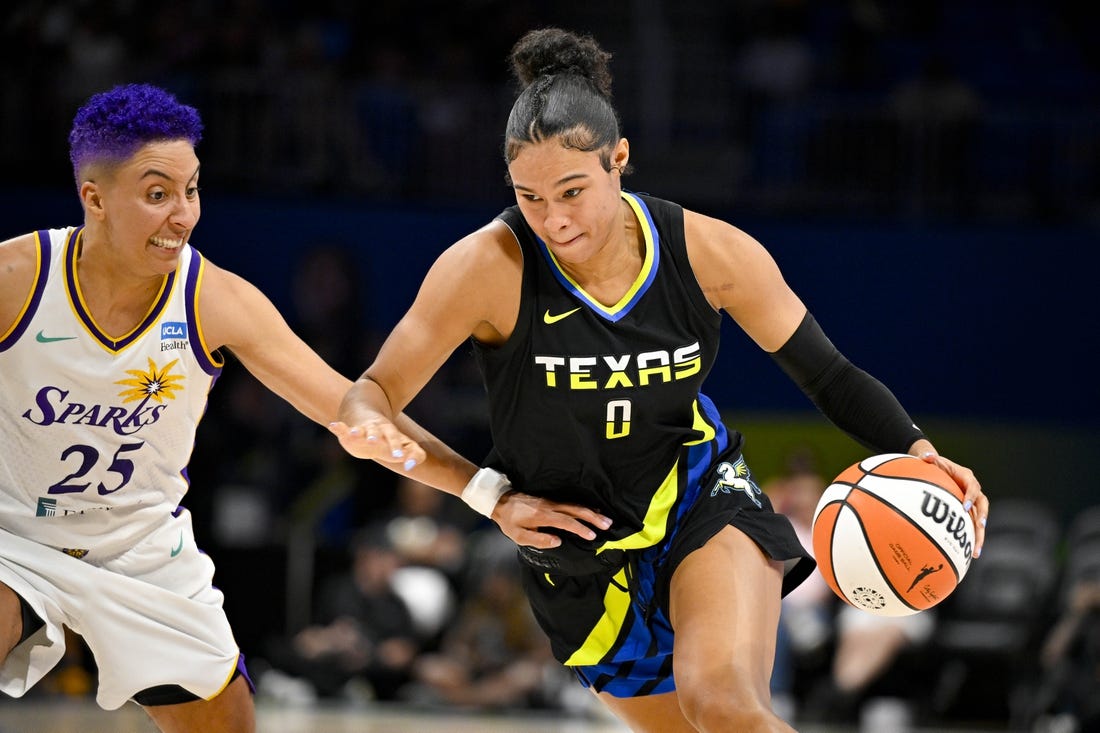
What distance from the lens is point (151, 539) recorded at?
157 inches

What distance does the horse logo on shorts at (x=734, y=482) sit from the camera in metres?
4.01

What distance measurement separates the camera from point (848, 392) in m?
4.08

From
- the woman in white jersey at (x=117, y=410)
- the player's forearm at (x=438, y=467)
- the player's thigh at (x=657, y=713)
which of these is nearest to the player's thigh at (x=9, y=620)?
the woman in white jersey at (x=117, y=410)

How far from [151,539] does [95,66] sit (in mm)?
8092

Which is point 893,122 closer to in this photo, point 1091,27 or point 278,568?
point 1091,27

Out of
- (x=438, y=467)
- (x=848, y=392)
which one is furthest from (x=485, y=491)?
(x=848, y=392)

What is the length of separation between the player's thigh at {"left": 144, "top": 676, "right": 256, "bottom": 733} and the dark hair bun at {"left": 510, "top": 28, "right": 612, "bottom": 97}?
1.84 m

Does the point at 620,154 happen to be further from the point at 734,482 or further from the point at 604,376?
the point at 734,482

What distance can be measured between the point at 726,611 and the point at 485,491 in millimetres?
727

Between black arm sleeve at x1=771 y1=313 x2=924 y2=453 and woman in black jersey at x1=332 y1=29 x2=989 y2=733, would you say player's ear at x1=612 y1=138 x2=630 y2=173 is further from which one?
black arm sleeve at x1=771 y1=313 x2=924 y2=453

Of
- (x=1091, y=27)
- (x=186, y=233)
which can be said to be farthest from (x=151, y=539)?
(x=1091, y=27)

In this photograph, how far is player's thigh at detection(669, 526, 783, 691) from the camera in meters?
3.53

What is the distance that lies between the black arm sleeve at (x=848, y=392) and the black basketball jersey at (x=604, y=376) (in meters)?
0.27

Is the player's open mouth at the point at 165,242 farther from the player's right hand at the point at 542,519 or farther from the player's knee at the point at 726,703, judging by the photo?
the player's knee at the point at 726,703
